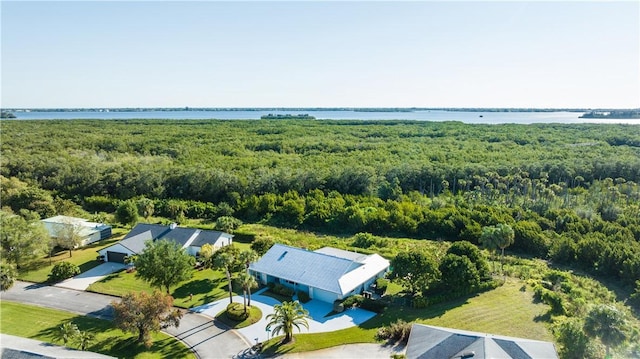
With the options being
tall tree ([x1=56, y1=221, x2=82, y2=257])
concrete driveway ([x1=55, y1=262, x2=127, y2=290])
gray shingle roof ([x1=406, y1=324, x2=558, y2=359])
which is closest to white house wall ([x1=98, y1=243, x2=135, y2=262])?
concrete driveway ([x1=55, y1=262, x2=127, y2=290])

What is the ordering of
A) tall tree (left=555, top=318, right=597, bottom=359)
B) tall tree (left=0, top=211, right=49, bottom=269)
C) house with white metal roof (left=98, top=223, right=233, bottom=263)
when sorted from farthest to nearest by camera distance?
1. house with white metal roof (left=98, top=223, right=233, bottom=263)
2. tall tree (left=0, top=211, right=49, bottom=269)
3. tall tree (left=555, top=318, right=597, bottom=359)

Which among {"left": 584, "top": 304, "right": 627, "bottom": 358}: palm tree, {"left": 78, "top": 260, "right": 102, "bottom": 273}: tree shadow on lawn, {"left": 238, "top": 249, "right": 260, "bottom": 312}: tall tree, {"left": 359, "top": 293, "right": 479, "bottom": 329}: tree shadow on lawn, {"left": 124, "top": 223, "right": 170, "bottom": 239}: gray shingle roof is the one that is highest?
{"left": 584, "top": 304, "right": 627, "bottom": 358}: palm tree

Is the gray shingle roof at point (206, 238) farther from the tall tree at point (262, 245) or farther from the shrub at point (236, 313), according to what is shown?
the shrub at point (236, 313)

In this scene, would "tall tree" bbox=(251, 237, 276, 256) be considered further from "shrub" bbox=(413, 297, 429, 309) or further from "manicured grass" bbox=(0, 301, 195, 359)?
"shrub" bbox=(413, 297, 429, 309)

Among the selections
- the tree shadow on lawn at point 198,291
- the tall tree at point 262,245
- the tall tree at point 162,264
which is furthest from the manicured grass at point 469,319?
the tall tree at point 262,245

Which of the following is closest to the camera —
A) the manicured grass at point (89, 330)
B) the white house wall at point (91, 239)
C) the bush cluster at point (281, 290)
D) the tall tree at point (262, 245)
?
the manicured grass at point (89, 330)
